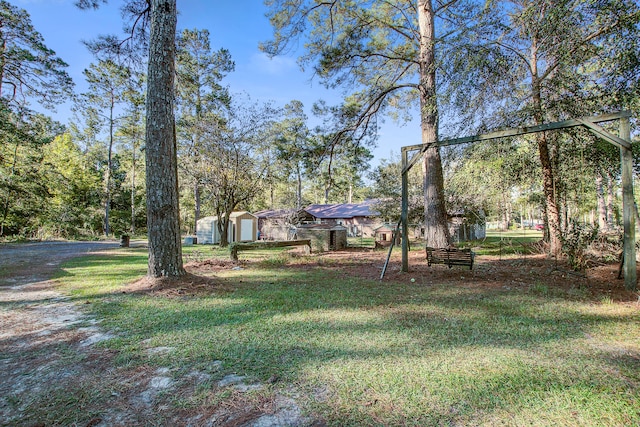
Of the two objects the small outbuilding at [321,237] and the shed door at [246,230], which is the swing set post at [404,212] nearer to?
the small outbuilding at [321,237]

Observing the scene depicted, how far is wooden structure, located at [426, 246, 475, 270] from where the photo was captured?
6.19m

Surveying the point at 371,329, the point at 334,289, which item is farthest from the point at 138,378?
the point at 334,289

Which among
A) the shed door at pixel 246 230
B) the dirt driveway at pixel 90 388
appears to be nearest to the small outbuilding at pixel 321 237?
the shed door at pixel 246 230

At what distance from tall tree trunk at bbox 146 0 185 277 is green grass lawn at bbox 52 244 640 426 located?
39.4 inches

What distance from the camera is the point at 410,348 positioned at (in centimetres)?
284

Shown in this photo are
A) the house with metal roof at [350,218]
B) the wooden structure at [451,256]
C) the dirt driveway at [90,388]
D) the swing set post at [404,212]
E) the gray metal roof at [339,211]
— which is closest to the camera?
the dirt driveway at [90,388]

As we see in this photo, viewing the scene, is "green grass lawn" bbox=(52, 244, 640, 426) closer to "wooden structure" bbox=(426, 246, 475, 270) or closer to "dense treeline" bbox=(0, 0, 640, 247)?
"wooden structure" bbox=(426, 246, 475, 270)

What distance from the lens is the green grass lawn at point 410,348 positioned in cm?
194

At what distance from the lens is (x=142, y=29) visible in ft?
24.5

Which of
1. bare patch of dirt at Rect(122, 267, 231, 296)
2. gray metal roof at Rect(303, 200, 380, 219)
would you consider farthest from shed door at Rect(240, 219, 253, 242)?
bare patch of dirt at Rect(122, 267, 231, 296)

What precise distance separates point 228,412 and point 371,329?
1.87m

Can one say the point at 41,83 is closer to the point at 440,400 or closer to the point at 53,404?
the point at 53,404

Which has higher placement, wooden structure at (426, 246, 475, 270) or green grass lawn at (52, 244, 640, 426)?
wooden structure at (426, 246, 475, 270)

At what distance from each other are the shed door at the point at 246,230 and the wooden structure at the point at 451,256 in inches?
587
